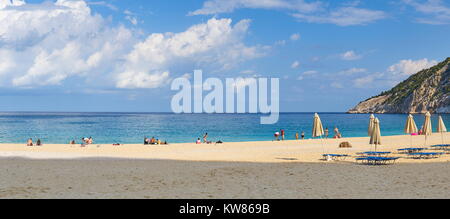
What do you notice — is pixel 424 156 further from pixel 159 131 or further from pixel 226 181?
pixel 159 131

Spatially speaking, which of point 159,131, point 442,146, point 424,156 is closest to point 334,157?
point 424,156

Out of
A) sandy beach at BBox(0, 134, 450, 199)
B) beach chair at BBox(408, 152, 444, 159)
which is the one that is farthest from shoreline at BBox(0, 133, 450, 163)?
sandy beach at BBox(0, 134, 450, 199)

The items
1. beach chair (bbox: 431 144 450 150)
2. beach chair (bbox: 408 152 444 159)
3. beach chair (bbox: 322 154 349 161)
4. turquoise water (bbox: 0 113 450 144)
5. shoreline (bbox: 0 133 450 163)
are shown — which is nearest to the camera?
beach chair (bbox: 322 154 349 161)

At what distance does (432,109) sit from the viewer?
17675 centimetres

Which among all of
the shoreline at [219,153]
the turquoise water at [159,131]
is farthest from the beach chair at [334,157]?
the turquoise water at [159,131]

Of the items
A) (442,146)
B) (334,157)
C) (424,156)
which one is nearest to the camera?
(424,156)

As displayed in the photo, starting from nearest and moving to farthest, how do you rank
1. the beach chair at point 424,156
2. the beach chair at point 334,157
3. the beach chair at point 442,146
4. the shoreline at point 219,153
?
the beach chair at point 334,157, the beach chair at point 424,156, the shoreline at point 219,153, the beach chair at point 442,146

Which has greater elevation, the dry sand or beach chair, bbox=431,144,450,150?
beach chair, bbox=431,144,450,150

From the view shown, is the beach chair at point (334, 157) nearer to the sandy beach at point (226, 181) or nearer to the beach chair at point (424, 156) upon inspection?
the sandy beach at point (226, 181)

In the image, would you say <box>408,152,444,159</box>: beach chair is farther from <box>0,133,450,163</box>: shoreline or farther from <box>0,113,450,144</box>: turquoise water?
<box>0,113,450,144</box>: turquoise water

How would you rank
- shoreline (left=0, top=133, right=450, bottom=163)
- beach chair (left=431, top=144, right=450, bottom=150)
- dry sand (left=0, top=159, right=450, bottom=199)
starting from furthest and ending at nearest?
beach chair (left=431, top=144, right=450, bottom=150) → shoreline (left=0, top=133, right=450, bottom=163) → dry sand (left=0, top=159, right=450, bottom=199)
